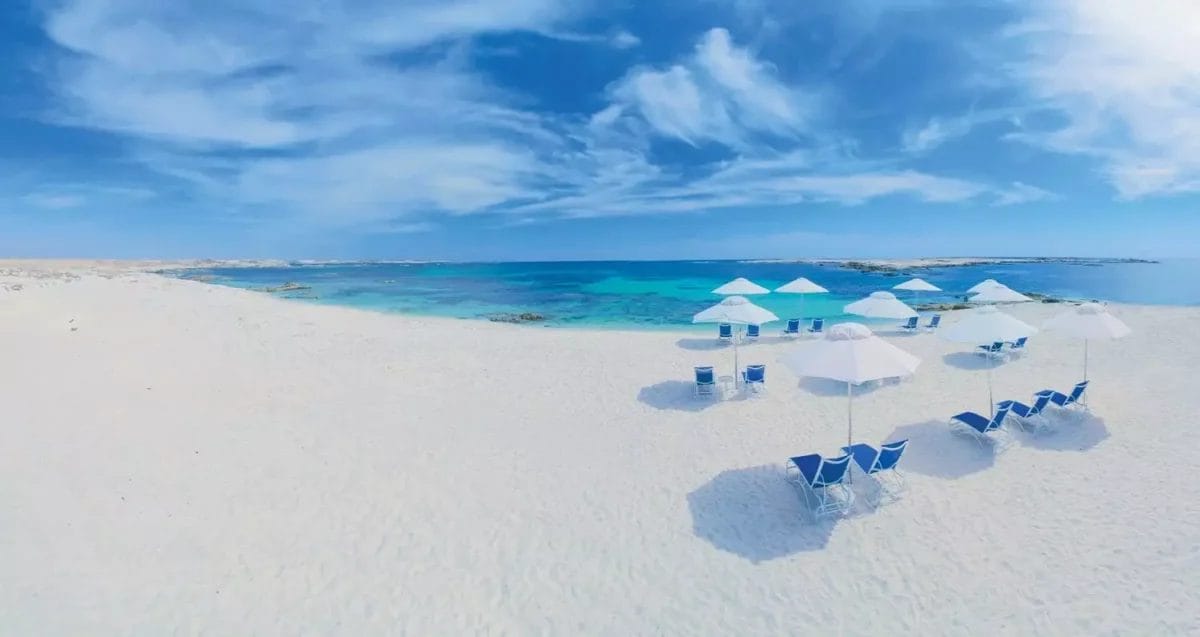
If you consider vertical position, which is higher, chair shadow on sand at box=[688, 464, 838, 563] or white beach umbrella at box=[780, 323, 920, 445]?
white beach umbrella at box=[780, 323, 920, 445]

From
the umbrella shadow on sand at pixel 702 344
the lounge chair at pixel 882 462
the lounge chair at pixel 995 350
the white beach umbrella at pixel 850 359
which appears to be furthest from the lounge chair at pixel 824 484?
the lounge chair at pixel 995 350

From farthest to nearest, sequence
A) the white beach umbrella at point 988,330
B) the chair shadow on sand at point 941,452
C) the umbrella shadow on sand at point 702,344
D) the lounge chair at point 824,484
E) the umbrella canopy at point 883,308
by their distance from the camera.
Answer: the umbrella shadow on sand at point 702,344
the umbrella canopy at point 883,308
the white beach umbrella at point 988,330
the chair shadow on sand at point 941,452
the lounge chair at point 824,484

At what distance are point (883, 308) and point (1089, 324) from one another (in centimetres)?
539

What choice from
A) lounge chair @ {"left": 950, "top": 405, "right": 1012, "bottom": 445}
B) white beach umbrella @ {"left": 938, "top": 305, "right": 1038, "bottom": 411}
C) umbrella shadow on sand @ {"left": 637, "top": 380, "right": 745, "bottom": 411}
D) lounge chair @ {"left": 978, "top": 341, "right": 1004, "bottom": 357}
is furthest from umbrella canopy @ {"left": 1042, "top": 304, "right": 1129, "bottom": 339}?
umbrella shadow on sand @ {"left": 637, "top": 380, "right": 745, "bottom": 411}

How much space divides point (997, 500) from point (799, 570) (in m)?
3.20

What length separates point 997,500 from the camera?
269 inches

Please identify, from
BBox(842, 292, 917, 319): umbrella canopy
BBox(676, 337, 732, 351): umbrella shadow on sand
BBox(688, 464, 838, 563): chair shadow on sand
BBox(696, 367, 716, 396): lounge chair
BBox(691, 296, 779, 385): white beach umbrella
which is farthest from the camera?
BBox(676, 337, 732, 351): umbrella shadow on sand

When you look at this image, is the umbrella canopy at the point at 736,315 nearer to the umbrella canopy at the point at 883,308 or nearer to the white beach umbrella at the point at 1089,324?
the umbrella canopy at the point at 883,308

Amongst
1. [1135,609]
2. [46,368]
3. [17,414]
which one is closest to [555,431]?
[1135,609]

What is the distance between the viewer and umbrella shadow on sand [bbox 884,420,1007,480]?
7684 millimetres

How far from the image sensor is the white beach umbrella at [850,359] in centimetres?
696

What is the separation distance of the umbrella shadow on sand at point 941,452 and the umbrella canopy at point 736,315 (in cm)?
399

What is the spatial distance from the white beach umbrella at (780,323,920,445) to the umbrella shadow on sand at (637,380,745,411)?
3.31 metres

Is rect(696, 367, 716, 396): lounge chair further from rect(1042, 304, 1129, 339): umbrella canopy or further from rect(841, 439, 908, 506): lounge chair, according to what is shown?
rect(1042, 304, 1129, 339): umbrella canopy
